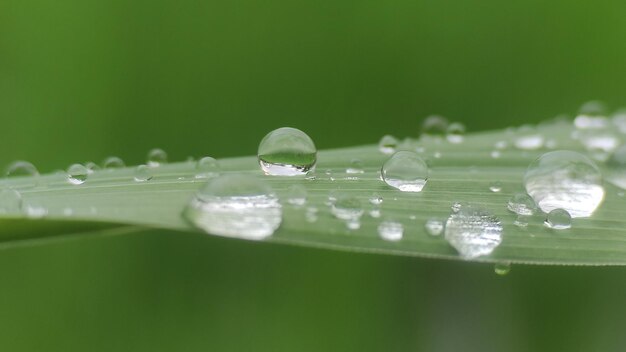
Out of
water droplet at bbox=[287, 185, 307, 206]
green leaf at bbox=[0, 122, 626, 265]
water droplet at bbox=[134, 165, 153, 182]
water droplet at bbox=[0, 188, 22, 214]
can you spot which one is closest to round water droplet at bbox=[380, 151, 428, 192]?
green leaf at bbox=[0, 122, 626, 265]

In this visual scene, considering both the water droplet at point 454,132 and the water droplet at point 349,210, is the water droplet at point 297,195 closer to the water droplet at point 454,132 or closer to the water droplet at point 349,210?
the water droplet at point 349,210

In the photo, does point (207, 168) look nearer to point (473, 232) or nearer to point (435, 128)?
point (473, 232)

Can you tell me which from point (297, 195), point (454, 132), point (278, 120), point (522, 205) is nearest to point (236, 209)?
point (297, 195)

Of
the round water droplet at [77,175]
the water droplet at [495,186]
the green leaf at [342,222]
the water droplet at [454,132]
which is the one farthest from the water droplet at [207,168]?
the water droplet at [454,132]

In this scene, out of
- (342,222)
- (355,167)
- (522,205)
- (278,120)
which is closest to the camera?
(342,222)

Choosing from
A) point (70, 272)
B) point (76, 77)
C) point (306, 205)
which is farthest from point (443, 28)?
point (306, 205)

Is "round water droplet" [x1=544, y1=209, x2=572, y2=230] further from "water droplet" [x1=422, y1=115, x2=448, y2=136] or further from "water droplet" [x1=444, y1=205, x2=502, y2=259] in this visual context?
"water droplet" [x1=422, y1=115, x2=448, y2=136]
